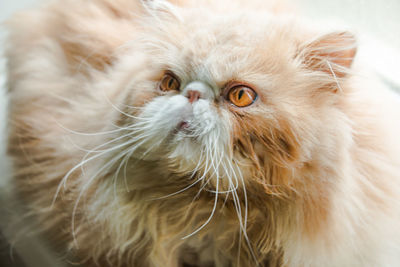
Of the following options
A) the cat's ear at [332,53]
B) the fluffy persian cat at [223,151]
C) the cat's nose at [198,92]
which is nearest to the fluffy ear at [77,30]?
the fluffy persian cat at [223,151]

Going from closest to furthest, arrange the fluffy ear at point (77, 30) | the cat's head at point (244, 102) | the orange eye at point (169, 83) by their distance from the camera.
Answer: the cat's head at point (244, 102)
the orange eye at point (169, 83)
the fluffy ear at point (77, 30)

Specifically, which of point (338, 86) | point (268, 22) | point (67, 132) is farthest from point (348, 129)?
point (67, 132)

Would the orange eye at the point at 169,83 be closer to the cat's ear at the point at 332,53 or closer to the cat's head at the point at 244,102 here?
the cat's head at the point at 244,102

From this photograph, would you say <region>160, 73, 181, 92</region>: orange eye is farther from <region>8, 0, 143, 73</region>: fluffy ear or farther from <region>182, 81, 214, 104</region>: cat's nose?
<region>8, 0, 143, 73</region>: fluffy ear

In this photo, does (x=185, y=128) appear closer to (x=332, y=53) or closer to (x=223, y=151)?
(x=223, y=151)

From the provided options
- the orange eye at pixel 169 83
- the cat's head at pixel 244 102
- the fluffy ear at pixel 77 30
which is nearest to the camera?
the cat's head at pixel 244 102

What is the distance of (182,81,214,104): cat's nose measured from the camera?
2.64 ft

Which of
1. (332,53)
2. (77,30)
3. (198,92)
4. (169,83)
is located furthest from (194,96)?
(77,30)

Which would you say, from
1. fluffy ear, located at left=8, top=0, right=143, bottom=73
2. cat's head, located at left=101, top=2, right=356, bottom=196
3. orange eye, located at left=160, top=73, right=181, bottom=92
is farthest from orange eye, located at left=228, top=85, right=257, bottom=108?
fluffy ear, located at left=8, top=0, right=143, bottom=73

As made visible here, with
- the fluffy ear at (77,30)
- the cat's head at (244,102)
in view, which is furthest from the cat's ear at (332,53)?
the fluffy ear at (77,30)

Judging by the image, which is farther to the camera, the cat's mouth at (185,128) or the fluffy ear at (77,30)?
the fluffy ear at (77,30)

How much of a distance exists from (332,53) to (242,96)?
0.73ft

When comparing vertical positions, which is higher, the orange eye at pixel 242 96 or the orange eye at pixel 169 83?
the orange eye at pixel 242 96

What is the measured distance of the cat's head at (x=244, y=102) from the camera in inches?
30.3
